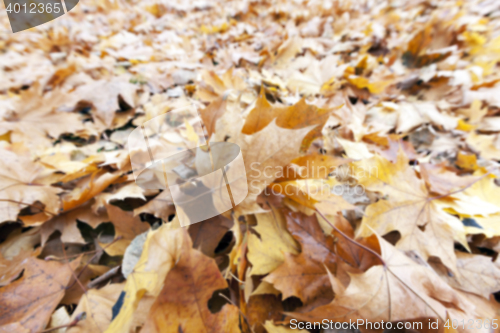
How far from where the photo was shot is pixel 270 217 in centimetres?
56

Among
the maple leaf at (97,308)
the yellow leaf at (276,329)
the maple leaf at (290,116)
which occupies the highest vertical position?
the maple leaf at (290,116)

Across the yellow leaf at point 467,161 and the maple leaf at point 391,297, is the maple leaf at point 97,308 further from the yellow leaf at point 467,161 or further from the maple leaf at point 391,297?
the yellow leaf at point 467,161

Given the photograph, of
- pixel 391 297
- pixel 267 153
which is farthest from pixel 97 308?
pixel 391 297

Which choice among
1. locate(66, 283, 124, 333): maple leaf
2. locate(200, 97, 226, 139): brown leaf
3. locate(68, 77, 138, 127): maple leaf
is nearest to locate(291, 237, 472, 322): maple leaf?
locate(66, 283, 124, 333): maple leaf

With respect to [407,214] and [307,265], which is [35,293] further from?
[407,214]

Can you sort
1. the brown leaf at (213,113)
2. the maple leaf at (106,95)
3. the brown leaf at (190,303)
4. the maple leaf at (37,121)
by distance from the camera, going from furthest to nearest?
the maple leaf at (106,95)
the maple leaf at (37,121)
the brown leaf at (213,113)
the brown leaf at (190,303)

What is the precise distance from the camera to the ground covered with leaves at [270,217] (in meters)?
0.42

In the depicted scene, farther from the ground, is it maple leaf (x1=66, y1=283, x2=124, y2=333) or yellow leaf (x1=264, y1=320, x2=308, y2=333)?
maple leaf (x1=66, y1=283, x2=124, y2=333)

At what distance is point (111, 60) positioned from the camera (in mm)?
1532

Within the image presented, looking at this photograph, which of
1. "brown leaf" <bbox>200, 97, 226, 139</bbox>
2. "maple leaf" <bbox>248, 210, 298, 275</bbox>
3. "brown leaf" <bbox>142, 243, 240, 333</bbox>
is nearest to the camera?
"brown leaf" <bbox>142, 243, 240, 333</bbox>

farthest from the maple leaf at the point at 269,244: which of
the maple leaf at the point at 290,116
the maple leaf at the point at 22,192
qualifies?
the maple leaf at the point at 22,192

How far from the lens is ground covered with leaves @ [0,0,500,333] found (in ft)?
1.38

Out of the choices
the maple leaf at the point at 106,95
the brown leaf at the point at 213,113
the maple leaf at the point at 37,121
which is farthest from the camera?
the maple leaf at the point at 106,95

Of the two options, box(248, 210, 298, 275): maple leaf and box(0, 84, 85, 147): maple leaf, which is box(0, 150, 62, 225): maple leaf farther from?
box(248, 210, 298, 275): maple leaf
